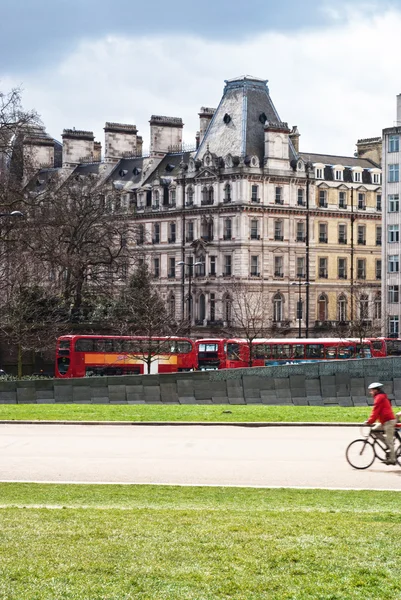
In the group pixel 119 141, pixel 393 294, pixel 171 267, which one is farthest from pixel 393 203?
pixel 119 141

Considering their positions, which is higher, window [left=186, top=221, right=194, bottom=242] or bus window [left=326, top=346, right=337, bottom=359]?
window [left=186, top=221, right=194, bottom=242]

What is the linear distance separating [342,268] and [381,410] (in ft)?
347

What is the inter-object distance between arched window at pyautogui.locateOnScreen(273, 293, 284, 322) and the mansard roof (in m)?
13.8

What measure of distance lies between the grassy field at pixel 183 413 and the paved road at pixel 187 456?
1826mm

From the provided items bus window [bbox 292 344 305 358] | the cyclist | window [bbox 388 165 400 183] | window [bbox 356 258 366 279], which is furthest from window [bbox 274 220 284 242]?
the cyclist

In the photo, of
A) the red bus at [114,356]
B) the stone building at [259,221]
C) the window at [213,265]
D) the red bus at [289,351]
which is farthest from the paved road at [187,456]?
the window at [213,265]

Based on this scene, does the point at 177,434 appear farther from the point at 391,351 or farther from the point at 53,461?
the point at 391,351

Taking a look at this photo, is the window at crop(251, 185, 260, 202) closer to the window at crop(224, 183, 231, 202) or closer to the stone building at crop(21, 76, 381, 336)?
the stone building at crop(21, 76, 381, 336)

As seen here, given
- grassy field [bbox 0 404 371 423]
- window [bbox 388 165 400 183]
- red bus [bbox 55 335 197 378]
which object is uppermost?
window [bbox 388 165 400 183]

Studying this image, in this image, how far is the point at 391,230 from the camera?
106m

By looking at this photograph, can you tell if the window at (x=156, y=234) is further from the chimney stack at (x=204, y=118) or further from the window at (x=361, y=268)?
the window at (x=361, y=268)

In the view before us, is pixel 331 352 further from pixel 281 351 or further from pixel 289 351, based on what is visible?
pixel 281 351

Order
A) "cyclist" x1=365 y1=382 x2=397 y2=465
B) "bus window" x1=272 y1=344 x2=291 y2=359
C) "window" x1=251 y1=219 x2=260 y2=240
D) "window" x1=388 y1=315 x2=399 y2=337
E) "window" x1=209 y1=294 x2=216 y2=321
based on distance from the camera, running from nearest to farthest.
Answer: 1. "cyclist" x1=365 y1=382 x2=397 y2=465
2. "bus window" x1=272 y1=344 x2=291 y2=359
3. "window" x1=388 y1=315 x2=399 y2=337
4. "window" x1=209 y1=294 x2=216 y2=321
5. "window" x1=251 y1=219 x2=260 y2=240

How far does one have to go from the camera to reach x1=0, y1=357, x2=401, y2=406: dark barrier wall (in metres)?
46.5
